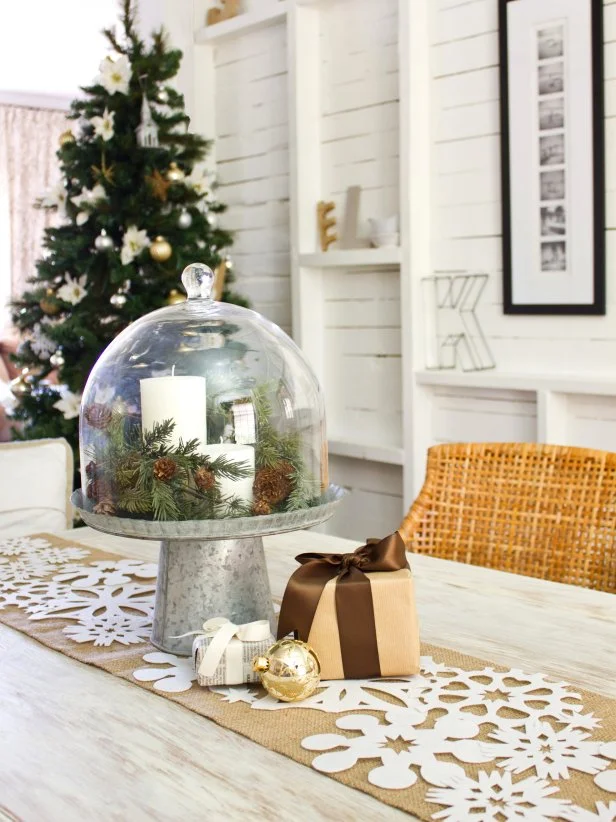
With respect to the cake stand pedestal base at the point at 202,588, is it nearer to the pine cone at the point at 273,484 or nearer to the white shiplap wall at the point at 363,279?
the pine cone at the point at 273,484

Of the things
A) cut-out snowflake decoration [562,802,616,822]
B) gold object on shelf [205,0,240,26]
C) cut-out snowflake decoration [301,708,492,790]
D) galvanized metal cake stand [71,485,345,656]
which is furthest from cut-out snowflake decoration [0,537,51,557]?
gold object on shelf [205,0,240,26]

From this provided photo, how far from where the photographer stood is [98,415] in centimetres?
128

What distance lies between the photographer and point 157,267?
3.29 m

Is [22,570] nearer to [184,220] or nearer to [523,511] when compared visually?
[523,511]

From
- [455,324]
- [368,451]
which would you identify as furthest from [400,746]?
[368,451]

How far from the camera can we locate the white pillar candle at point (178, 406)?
1.18 metres

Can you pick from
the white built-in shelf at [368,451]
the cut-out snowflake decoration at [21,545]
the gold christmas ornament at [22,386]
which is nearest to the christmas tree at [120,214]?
the gold christmas ornament at [22,386]

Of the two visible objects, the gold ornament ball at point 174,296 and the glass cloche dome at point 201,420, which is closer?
the glass cloche dome at point 201,420

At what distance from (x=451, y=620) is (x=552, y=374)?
5.01ft

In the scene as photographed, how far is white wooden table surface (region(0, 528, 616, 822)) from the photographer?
2.91ft

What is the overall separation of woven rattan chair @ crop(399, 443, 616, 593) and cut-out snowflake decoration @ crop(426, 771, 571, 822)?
94cm

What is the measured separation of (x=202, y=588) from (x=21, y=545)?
666 mm

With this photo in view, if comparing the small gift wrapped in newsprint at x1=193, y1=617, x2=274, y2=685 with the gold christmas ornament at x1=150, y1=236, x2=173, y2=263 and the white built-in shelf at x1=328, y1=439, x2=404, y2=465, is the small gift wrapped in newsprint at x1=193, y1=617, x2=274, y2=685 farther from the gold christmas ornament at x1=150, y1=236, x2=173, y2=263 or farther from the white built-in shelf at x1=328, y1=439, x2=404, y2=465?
the gold christmas ornament at x1=150, y1=236, x2=173, y2=263

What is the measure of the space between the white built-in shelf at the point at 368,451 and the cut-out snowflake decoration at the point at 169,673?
1.96m
